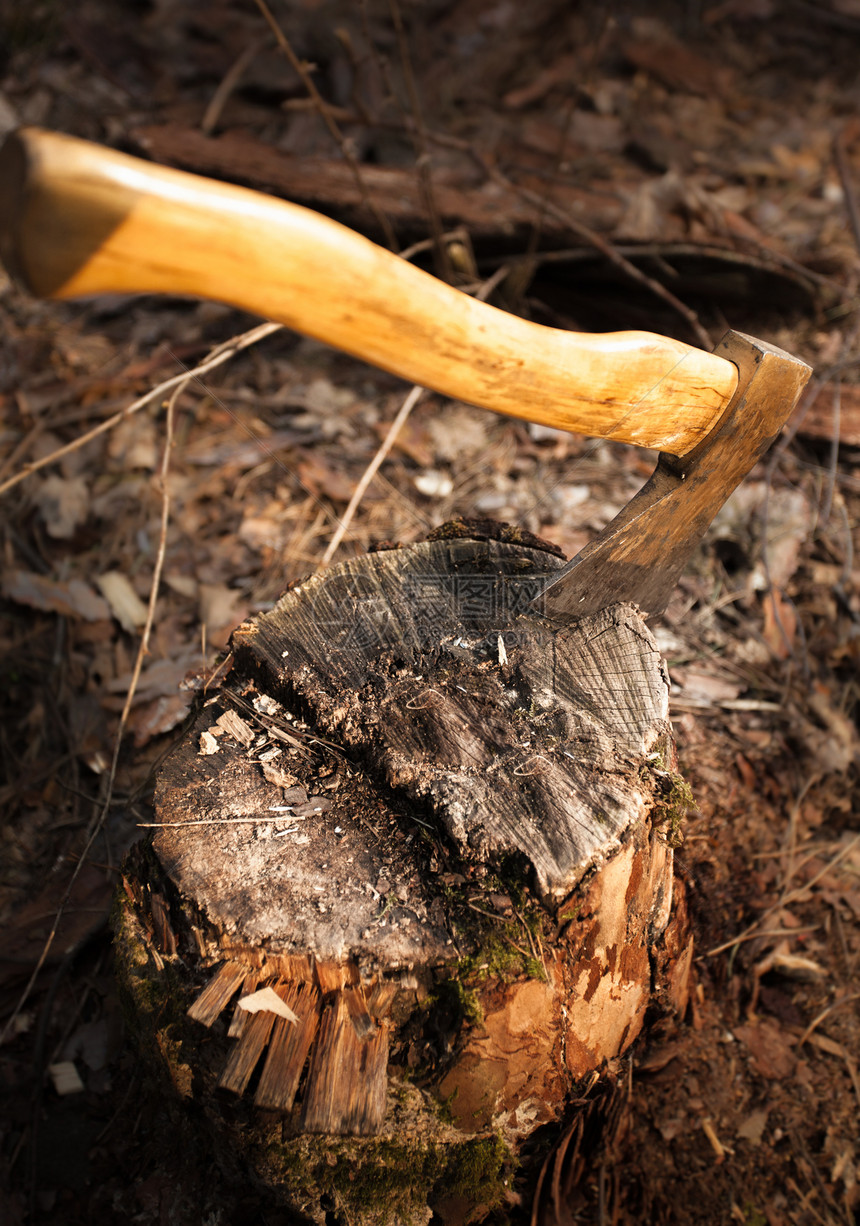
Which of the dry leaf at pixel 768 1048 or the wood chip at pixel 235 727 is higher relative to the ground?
the wood chip at pixel 235 727

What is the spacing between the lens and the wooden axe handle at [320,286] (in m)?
0.96

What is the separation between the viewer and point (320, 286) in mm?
1146

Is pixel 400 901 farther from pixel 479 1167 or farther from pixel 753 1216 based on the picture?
pixel 753 1216

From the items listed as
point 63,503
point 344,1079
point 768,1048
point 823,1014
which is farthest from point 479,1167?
point 63,503

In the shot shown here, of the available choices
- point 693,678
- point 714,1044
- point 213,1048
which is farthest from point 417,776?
point 693,678

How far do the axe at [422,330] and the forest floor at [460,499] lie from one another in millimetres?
748

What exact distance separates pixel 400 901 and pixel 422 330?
1.01 m

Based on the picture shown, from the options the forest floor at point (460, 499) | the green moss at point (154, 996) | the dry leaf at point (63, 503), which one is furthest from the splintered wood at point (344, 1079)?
the dry leaf at point (63, 503)

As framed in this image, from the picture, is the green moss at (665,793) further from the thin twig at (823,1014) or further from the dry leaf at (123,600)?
the dry leaf at (123,600)

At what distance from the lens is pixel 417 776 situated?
1420 millimetres

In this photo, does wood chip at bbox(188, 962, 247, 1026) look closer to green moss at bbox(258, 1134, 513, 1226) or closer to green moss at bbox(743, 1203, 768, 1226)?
green moss at bbox(258, 1134, 513, 1226)

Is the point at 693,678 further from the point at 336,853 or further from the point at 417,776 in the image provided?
the point at 336,853

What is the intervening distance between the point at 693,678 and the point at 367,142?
3917 millimetres

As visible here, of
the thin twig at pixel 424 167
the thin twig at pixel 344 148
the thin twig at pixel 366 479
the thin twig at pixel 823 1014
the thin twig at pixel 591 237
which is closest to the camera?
the thin twig at pixel 823 1014
